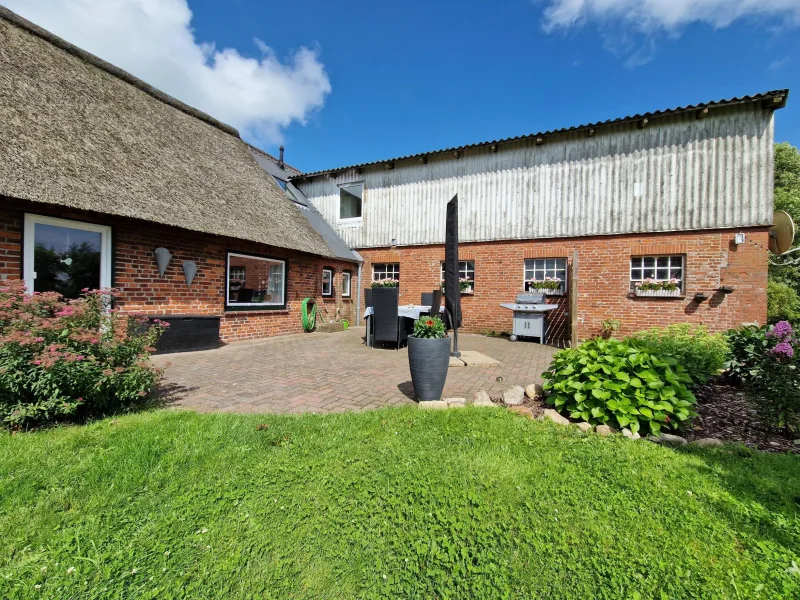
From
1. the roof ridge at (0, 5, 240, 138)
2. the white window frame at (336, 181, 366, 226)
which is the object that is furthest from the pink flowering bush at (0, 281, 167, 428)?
the white window frame at (336, 181, 366, 226)

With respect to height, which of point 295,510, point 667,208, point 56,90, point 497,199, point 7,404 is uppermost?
point 56,90

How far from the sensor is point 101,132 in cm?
665

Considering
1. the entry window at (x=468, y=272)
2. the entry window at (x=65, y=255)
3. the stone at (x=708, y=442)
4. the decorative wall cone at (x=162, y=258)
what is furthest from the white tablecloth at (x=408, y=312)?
the stone at (x=708, y=442)

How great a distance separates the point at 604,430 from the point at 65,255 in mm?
7899

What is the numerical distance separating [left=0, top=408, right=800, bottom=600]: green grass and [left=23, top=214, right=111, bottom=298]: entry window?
13.1 feet

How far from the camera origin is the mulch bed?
2846 mm

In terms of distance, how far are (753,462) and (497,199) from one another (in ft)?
29.9

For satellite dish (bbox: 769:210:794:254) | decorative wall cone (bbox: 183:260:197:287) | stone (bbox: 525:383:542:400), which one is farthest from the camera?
satellite dish (bbox: 769:210:794:254)

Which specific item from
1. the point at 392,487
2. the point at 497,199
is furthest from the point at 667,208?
the point at 392,487

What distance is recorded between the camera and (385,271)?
1242 cm

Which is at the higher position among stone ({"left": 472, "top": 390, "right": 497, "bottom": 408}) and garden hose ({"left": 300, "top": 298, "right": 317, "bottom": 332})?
garden hose ({"left": 300, "top": 298, "right": 317, "bottom": 332})

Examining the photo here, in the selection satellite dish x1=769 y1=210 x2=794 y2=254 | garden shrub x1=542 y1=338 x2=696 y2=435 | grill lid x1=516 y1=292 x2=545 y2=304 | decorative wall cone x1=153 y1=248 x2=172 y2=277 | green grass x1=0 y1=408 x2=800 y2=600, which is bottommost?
green grass x1=0 y1=408 x2=800 y2=600

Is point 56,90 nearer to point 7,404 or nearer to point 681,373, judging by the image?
point 7,404

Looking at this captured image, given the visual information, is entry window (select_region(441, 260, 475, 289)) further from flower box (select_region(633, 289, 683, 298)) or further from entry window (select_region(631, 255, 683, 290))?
flower box (select_region(633, 289, 683, 298))
